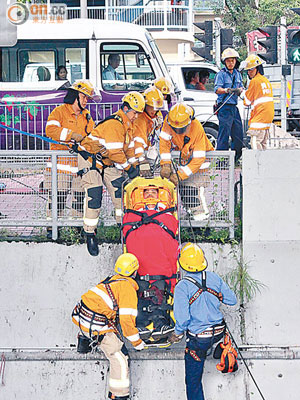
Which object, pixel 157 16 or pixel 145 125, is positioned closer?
pixel 145 125

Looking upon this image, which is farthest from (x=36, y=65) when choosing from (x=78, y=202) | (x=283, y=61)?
(x=78, y=202)

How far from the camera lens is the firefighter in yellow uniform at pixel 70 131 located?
9.30 m

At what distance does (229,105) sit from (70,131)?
2698 millimetres

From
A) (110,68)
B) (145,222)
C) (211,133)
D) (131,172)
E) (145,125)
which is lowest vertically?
(145,222)

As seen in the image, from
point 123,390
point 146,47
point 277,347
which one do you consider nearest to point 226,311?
point 277,347

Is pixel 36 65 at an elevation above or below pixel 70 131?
above

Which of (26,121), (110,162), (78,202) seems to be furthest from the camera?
(26,121)

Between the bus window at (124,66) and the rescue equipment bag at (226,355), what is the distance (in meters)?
5.28

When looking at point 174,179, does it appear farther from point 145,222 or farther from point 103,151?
point 103,151

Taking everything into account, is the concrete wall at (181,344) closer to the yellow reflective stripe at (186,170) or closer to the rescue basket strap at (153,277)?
the yellow reflective stripe at (186,170)

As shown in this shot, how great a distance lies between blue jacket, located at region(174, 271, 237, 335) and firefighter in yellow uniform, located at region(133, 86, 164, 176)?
5.43 ft

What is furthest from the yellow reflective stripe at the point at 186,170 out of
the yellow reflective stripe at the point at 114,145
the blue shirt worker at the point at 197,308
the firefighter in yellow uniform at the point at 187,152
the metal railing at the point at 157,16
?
the metal railing at the point at 157,16

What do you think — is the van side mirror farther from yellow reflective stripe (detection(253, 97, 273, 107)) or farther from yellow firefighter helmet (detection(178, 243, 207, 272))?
yellow firefighter helmet (detection(178, 243, 207, 272))

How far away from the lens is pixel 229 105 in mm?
10930
